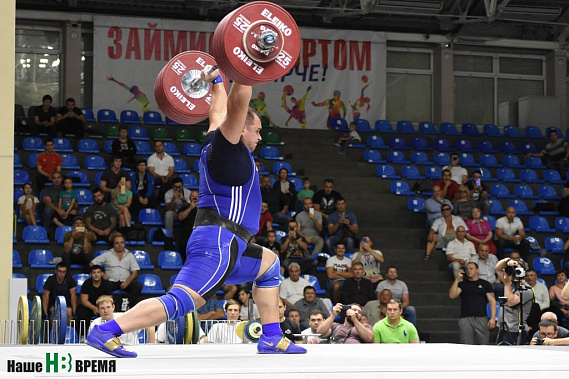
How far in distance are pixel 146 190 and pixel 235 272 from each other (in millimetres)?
9560

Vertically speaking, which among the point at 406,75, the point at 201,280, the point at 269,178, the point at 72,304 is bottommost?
the point at 72,304

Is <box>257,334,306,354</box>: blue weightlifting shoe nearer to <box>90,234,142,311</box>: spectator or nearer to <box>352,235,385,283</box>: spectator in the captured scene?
<box>90,234,142,311</box>: spectator

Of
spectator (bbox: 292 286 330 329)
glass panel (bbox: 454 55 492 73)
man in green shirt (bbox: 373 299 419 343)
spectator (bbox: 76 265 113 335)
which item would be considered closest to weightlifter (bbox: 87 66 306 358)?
man in green shirt (bbox: 373 299 419 343)

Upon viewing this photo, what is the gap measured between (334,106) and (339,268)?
23.2ft

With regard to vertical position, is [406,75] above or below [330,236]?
above

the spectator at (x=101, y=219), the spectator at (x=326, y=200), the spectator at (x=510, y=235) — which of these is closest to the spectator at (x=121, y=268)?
the spectator at (x=101, y=219)

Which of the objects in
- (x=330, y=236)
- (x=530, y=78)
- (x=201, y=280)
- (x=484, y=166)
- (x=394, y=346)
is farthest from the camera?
(x=530, y=78)

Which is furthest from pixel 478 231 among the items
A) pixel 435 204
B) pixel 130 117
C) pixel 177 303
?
pixel 177 303

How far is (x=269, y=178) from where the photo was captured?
14.5 metres

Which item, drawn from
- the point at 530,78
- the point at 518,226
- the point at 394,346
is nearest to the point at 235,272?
the point at 394,346

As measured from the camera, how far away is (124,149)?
15188 mm

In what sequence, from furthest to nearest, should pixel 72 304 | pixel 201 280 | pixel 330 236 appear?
pixel 330 236
pixel 72 304
pixel 201 280

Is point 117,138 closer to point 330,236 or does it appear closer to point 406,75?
point 330,236

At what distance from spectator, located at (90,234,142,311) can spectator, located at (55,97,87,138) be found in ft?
15.5
